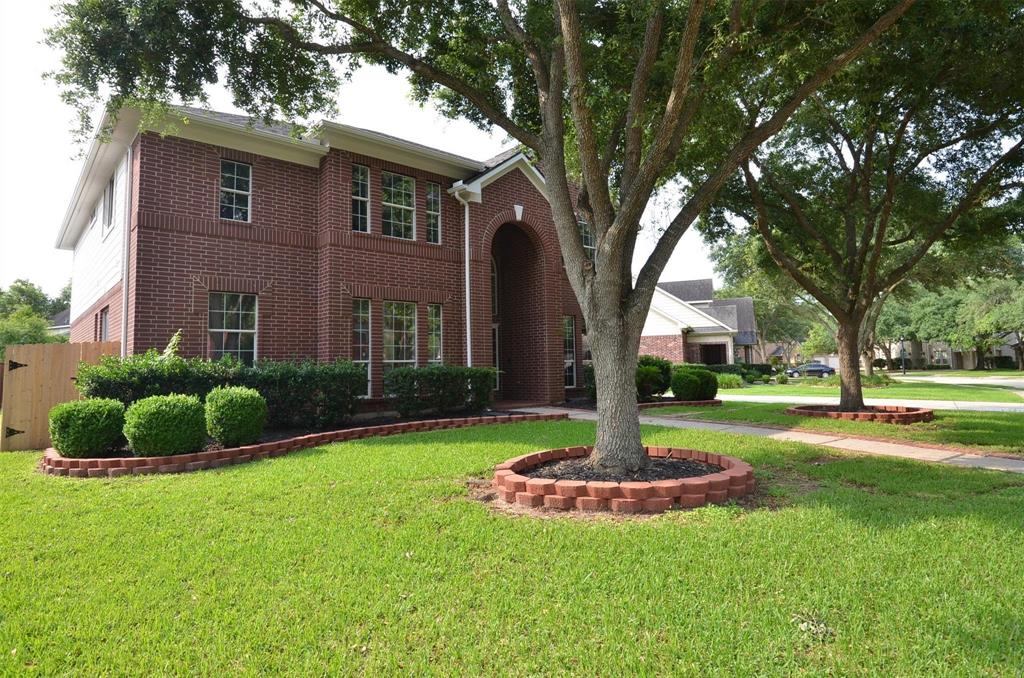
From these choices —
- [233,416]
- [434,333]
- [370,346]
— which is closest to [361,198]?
[370,346]

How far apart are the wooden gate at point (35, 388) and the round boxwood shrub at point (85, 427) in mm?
2522

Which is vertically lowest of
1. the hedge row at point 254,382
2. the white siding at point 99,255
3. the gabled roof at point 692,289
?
the hedge row at point 254,382

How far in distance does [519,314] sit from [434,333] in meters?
3.28

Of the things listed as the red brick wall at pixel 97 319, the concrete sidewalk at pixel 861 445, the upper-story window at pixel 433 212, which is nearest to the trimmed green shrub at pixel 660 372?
the concrete sidewalk at pixel 861 445

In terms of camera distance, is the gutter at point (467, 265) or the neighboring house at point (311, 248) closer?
the neighboring house at point (311, 248)

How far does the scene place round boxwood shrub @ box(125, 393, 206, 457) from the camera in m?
7.29

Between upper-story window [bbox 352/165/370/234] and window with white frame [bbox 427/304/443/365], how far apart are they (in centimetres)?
245

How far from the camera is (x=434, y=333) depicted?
1372cm

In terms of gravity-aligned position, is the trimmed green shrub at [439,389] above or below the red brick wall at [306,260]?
below

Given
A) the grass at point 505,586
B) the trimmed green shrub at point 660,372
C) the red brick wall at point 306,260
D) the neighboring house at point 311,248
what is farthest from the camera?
the trimmed green shrub at point 660,372

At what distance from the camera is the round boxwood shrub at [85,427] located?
289 inches

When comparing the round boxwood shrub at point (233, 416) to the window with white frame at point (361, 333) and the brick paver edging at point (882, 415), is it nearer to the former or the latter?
the window with white frame at point (361, 333)

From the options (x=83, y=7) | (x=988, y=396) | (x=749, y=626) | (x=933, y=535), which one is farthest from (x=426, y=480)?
(x=988, y=396)

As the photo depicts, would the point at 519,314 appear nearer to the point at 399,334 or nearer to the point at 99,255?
the point at 399,334
